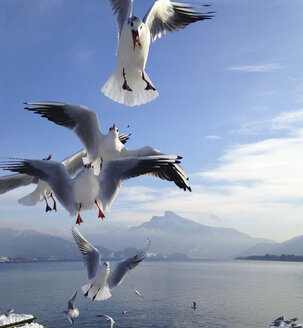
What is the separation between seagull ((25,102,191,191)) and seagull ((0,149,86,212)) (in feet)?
1.35

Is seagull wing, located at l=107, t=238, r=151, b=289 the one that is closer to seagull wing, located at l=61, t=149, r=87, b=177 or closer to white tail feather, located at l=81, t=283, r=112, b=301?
white tail feather, located at l=81, t=283, r=112, b=301

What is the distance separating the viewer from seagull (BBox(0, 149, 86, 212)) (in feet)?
13.7

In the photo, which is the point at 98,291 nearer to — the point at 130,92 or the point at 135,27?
the point at 130,92

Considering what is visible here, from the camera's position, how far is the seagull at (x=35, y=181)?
4.16 metres

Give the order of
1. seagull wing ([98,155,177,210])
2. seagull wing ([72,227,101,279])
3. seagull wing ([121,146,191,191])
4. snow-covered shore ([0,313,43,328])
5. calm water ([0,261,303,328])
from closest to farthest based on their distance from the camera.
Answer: seagull wing ([98,155,177,210]) → seagull wing ([121,146,191,191]) → seagull wing ([72,227,101,279]) → snow-covered shore ([0,313,43,328]) → calm water ([0,261,303,328])

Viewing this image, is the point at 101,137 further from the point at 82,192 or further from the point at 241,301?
the point at 241,301

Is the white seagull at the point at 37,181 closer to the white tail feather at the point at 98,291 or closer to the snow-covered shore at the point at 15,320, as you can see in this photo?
the white tail feather at the point at 98,291

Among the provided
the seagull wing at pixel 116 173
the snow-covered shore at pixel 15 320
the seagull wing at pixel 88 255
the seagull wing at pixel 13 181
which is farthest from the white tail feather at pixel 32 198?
the snow-covered shore at pixel 15 320

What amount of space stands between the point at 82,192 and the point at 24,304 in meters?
52.3

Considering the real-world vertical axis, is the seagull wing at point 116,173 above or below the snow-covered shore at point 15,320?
above

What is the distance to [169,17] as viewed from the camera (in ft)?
16.6

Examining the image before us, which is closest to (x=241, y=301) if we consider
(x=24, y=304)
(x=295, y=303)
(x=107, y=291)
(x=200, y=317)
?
(x=295, y=303)

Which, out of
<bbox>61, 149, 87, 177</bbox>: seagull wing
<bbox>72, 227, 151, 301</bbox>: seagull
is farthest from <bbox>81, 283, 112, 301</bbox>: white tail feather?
<bbox>61, 149, 87, 177</bbox>: seagull wing

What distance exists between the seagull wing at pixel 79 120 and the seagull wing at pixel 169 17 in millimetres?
1662
